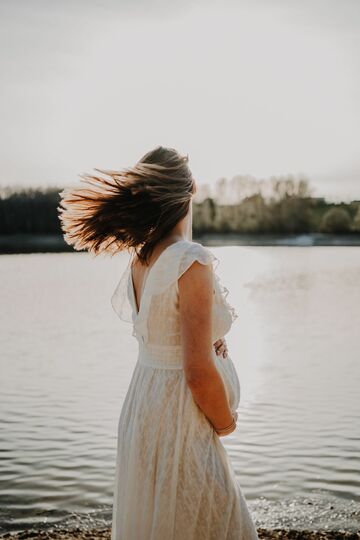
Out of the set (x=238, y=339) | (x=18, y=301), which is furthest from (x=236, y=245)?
(x=238, y=339)

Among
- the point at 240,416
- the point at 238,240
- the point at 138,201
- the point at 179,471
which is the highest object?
the point at 138,201

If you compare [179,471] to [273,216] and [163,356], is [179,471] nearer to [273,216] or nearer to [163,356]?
[163,356]

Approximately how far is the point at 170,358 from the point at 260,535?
3.52 meters

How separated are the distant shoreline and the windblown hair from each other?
281 ft

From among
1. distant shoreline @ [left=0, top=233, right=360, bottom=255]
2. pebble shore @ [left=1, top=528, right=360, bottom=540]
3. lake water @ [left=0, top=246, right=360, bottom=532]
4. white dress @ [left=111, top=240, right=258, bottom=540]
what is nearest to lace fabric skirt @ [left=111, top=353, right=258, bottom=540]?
white dress @ [left=111, top=240, right=258, bottom=540]

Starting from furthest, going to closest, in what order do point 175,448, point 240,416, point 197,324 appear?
1. point 240,416
2. point 175,448
3. point 197,324

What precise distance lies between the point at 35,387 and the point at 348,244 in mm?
82200

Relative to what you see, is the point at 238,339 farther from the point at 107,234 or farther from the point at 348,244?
the point at 348,244

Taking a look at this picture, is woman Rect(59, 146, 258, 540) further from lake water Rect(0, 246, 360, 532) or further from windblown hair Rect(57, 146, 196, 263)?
lake water Rect(0, 246, 360, 532)

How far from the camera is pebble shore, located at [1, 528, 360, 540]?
17.7 ft

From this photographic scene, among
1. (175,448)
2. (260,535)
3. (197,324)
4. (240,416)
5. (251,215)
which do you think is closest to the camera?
(197,324)

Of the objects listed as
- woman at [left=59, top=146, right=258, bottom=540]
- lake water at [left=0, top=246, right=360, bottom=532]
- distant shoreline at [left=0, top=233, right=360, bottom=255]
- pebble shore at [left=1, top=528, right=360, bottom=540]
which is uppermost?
woman at [left=59, top=146, right=258, bottom=540]

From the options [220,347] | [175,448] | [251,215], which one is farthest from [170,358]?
[251,215]

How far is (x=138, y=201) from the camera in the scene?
7.82 feet
